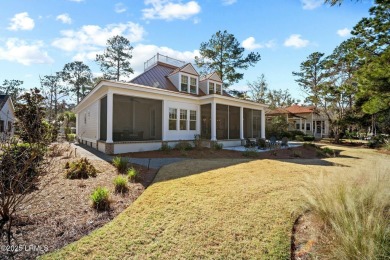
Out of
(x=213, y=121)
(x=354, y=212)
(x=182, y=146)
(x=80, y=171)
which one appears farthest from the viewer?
(x=213, y=121)

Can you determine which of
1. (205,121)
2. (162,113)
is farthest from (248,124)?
(162,113)

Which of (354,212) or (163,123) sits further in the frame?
(163,123)

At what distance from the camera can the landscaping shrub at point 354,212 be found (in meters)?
2.51

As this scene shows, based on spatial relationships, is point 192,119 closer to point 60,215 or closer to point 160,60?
point 160,60

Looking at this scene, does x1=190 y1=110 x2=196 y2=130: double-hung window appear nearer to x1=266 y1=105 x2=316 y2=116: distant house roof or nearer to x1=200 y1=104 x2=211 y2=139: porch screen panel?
x1=200 y1=104 x2=211 y2=139: porch screen panel

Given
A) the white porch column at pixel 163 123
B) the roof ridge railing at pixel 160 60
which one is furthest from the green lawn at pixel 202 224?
the roof ridge railing at pixel 160 60

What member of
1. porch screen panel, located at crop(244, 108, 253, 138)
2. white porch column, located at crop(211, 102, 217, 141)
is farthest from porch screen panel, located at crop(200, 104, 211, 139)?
porch screen panel, located at crop(244, 108, 253, 138)

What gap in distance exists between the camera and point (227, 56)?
27000 mm

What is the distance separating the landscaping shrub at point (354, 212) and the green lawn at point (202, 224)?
1.97 feet

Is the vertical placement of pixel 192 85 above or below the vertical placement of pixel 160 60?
below

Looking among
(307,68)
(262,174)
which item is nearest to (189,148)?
(262,174)

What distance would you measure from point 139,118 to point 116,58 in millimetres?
21768

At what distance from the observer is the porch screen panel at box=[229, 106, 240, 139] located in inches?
656

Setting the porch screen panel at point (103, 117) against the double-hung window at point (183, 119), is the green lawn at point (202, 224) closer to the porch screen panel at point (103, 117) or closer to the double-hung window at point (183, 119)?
the porch screen panel at point (103, 117)
